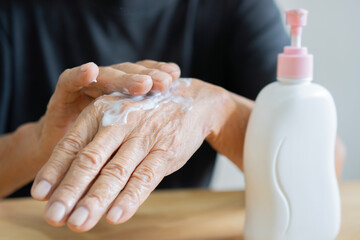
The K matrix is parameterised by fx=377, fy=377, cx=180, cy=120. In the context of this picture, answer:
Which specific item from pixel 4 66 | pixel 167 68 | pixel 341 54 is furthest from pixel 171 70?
pixel 341 54

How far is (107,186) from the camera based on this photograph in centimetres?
36

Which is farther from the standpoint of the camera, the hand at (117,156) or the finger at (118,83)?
the finger at (118,83)

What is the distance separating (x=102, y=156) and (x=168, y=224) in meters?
0.17

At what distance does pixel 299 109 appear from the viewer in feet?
1.27

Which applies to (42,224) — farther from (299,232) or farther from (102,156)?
(299,232)

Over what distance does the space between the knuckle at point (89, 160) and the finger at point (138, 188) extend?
4 cm

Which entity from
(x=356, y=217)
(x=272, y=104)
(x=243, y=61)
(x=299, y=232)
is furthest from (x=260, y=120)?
(x=243, y=61)

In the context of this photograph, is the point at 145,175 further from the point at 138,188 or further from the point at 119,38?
the point at 119,38

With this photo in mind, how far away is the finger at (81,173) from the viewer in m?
0.34

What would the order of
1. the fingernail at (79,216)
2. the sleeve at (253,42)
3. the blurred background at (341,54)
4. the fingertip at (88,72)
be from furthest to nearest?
the blurred background at (341,54) → the sleeve at (253,42) → the fingertip at (88,72) → the fingernail at (79,216)

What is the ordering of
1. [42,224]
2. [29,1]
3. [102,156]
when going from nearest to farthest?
[102,156]
[42,224]
[29,1]

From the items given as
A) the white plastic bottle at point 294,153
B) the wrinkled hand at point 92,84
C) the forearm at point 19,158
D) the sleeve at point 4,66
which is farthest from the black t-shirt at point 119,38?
the white plastic bottle at point 294,153

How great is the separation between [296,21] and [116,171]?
24cm

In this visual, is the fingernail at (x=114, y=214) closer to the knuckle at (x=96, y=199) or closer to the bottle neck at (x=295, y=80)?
the knuckle at (x=96, y=199)
